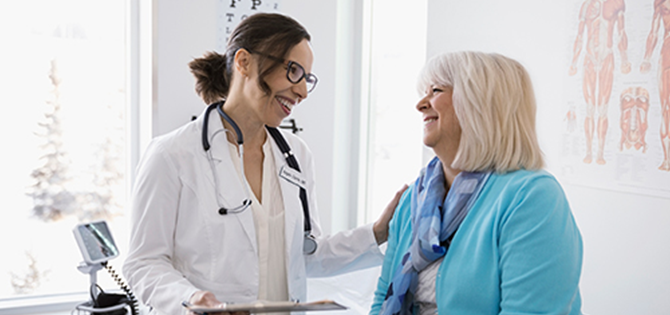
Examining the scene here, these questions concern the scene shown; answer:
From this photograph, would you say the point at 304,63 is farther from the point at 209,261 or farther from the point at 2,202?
the point at 2,202

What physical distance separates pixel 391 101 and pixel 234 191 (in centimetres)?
180

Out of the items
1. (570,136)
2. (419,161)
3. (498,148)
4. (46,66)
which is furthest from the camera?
(46,66)

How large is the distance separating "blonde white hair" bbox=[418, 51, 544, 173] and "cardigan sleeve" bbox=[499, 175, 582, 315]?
0.15m

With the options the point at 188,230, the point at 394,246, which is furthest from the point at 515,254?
the point at 188,230

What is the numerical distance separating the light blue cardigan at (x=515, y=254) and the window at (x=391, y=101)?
58.1 inches

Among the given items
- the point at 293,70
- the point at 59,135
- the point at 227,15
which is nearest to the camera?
the point at 293,70

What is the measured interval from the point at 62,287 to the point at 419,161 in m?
2.24

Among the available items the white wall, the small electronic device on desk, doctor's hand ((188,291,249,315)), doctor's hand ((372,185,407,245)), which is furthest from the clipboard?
the small electronic device on desk

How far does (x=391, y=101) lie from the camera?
129 inches

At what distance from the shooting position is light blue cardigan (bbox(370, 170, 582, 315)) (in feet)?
4.13

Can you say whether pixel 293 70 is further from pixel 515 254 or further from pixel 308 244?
pixel 515 254

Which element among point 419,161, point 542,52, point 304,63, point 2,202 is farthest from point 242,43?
point 2,202

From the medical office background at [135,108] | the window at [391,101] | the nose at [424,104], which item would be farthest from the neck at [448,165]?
the window at [391,101]

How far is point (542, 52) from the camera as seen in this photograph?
209 cm
